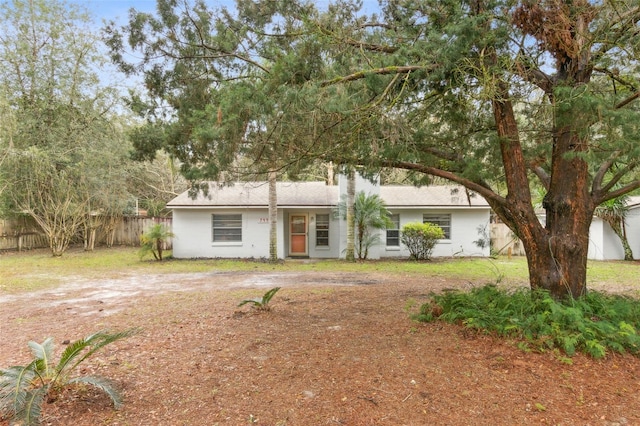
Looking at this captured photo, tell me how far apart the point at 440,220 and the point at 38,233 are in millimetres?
18775

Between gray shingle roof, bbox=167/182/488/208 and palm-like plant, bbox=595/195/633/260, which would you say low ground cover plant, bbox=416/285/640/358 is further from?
palm-like plant, bbox=595/195/633/260

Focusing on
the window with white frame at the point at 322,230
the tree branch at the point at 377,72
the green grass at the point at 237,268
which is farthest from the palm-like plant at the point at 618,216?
the tree branch at the point at 377,72

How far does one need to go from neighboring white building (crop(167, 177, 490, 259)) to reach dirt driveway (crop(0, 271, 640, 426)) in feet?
28.8

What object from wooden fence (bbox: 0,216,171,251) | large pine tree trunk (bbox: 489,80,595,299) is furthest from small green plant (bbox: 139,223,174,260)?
large pine tree trunk (bbox: 489,80,595,299)

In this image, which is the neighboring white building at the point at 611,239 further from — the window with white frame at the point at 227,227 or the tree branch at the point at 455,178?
the window with white frame at the point at 227,227

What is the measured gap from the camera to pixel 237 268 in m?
12.3

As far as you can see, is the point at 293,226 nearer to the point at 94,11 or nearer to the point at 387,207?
the point at 387,207

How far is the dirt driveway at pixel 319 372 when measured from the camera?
9.64ft

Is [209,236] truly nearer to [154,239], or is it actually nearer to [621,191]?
[154,239]

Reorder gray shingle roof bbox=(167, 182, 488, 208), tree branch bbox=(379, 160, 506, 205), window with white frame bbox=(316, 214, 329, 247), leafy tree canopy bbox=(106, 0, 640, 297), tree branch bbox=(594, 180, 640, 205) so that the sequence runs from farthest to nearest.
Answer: window with white frame bbox=(316, 214, 329, 247), gray shingle roof bbox=(167, 182, 488, 208), tree branch bbox=(379, 160, 506, 205), tree branch bbox=(594, 180, 640, 205), leafy tree canopy bbox=(106, 0, 640, 297)

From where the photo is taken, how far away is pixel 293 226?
1595 cm

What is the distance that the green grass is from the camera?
9.83m

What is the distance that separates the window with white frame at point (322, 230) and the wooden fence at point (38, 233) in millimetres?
6706

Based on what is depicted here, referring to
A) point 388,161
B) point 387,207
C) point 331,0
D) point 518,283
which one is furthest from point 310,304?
point 387,207
